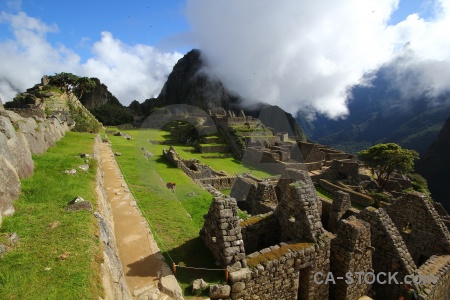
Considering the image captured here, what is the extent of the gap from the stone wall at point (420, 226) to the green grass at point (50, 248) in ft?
35.6

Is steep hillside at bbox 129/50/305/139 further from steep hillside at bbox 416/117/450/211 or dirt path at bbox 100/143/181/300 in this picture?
dirt path at bbox 100/143/181/300

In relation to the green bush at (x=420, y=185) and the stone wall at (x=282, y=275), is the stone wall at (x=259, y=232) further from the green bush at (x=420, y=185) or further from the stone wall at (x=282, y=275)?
the green bush at (x=420, y=185)

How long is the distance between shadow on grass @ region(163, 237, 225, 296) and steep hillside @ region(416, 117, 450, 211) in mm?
60437

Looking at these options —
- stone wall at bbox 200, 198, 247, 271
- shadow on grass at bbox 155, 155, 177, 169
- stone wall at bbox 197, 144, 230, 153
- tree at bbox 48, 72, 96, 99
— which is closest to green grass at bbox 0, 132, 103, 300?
stone wall at bbox 200, 198, 247, 271

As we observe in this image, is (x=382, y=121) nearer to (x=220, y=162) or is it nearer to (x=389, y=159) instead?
(x=389, y=159)

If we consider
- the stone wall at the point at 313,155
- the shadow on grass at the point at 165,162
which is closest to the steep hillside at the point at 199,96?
the stone wall at the point at 313,155

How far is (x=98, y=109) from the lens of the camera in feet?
269

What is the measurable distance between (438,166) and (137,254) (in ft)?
242

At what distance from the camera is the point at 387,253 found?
816 cm

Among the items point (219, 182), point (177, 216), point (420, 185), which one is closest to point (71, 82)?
point (219, 182)

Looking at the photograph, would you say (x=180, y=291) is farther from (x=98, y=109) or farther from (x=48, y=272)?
(x=98, y=109)

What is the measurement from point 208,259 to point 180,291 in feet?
4.60

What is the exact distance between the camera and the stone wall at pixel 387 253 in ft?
26.0

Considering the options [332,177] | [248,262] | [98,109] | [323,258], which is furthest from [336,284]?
[98,109]
